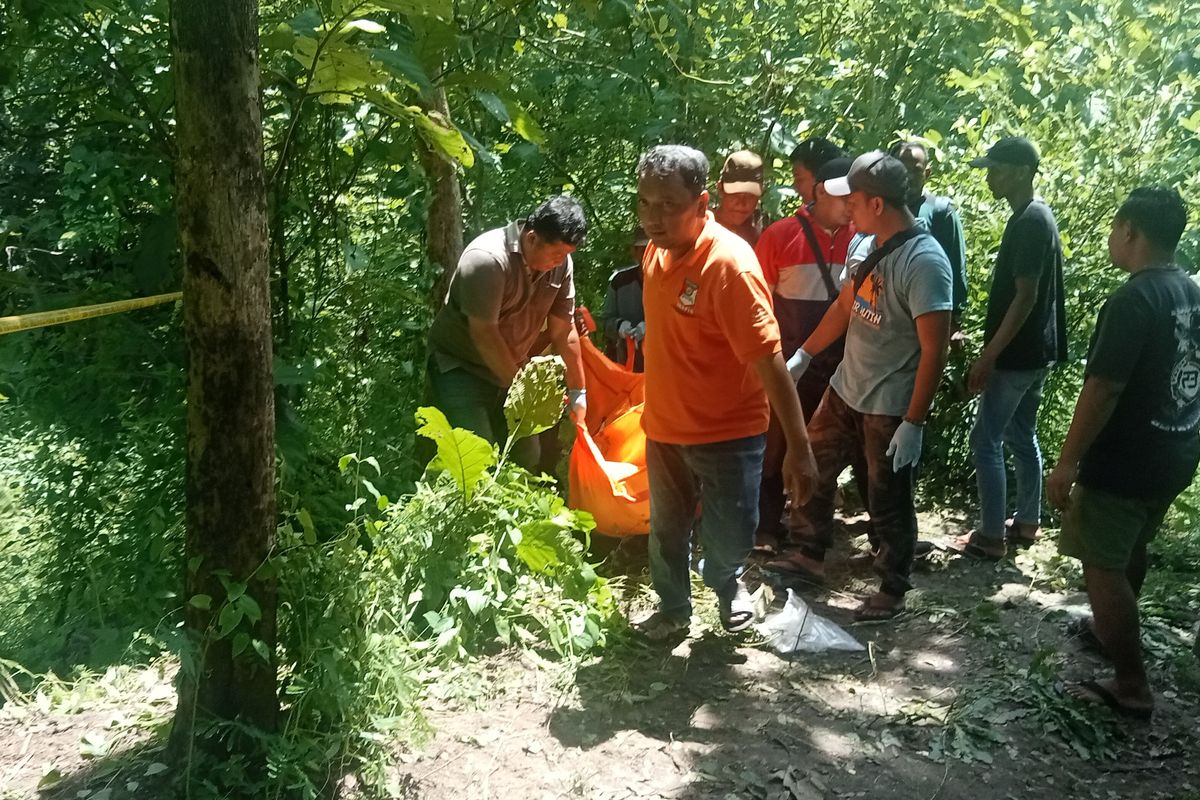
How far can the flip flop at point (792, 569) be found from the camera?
4383 millimetres

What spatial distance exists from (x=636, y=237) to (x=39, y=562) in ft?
11.2

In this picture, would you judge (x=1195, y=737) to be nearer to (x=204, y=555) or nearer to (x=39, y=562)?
(x=204, y=555)

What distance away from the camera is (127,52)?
11.1ft

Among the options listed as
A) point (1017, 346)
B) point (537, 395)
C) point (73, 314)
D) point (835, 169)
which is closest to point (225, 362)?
point (73, 314)

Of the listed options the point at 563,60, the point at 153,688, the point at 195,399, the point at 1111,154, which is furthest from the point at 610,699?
the point at 1111,154

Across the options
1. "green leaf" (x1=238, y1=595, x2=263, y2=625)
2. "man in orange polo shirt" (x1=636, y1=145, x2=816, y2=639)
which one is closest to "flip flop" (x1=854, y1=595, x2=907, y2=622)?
"man in orange polo shirt" (x1=636, y1=145, x2=816, y2=639)

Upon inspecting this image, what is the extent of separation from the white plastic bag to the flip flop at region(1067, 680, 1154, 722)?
815 millimetres

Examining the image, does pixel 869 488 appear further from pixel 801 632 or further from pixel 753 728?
pixel 753 728

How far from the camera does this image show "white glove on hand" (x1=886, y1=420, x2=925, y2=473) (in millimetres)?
3764

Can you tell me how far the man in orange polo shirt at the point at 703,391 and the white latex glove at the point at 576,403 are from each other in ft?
2.58

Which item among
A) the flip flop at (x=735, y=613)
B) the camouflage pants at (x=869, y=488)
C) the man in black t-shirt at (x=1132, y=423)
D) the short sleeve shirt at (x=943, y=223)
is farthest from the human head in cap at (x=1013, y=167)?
the flip flop at (x=735, y=613)

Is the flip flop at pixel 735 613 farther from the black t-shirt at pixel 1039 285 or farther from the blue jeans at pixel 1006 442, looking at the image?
the black t-shirt at pixel 1039 285

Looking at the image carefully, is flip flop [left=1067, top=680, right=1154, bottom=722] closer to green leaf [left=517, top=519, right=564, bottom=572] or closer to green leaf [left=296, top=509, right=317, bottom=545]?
green leaf [left=517, top=519, right=564, bottom=572]

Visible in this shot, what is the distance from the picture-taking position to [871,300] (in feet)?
12.9
